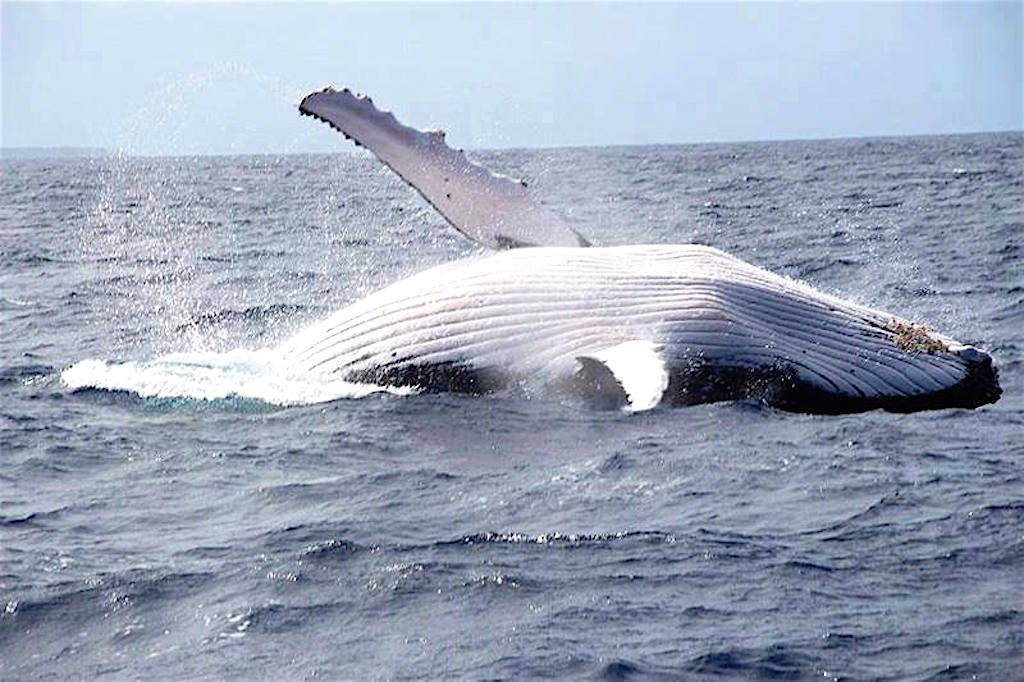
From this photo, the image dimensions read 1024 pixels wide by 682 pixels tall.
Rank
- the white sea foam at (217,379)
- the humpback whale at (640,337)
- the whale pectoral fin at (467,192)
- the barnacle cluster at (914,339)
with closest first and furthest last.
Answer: the humpback whale at (640,337) < the barnacle cluster at (914,339) < the white sea foam at (217,379) < the whale pectoral fin at (467,192)

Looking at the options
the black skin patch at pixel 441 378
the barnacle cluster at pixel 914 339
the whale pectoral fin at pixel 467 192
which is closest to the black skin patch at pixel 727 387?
the black skin patch at pixel 441 378

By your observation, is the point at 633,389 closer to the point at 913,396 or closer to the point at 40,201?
the point at 913,396

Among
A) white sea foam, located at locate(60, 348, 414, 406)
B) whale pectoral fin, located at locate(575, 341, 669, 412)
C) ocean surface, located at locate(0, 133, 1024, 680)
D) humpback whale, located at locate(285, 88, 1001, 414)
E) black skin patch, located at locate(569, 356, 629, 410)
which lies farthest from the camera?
white sea foam, located at locate(60, 348, 414, 406)

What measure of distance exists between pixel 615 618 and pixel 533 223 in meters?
4.55

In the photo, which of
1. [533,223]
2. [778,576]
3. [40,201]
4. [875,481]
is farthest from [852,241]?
[40,201]

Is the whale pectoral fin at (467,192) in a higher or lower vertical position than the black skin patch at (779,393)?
higher

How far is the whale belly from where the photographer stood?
29.6ft

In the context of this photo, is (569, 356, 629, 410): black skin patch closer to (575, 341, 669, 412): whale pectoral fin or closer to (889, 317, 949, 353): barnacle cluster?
(575, 341, 669, 412): whale pectoral fin

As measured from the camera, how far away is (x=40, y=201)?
43438 mm

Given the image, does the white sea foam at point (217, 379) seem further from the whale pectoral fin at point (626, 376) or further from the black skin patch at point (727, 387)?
the whale pectoral fin at point (626, 376)

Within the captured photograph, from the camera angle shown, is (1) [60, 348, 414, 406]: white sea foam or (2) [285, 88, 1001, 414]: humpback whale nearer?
(2) [285, 88, 1001, 414]: humpback whale

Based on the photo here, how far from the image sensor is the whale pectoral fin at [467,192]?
401 inches

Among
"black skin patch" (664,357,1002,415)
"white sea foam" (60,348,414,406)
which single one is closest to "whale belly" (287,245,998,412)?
"black skin patch" (664,357,1002,415)

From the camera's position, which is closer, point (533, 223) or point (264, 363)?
point (533, 223)
